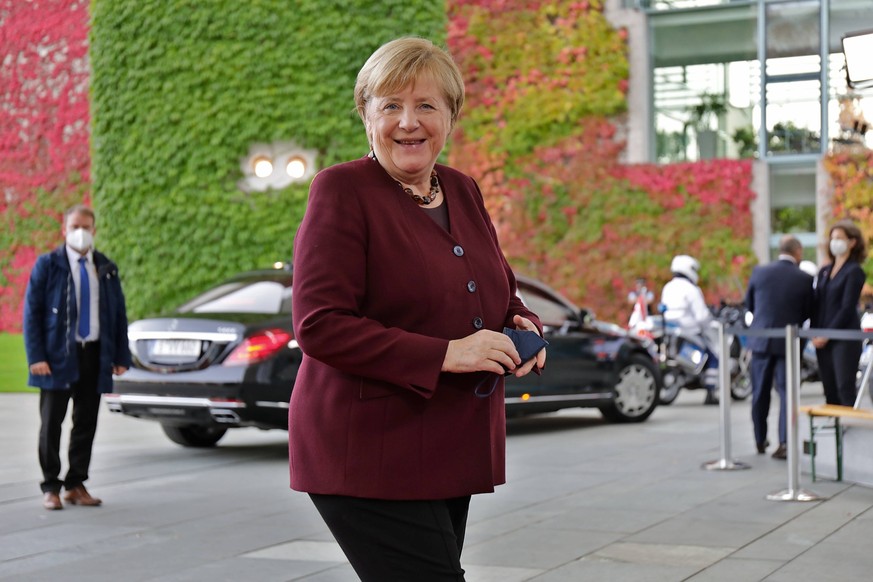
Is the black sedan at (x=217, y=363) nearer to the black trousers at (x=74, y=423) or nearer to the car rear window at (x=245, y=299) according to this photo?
the car rear window at (x=245, y=299)

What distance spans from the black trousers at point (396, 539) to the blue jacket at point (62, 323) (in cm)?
560

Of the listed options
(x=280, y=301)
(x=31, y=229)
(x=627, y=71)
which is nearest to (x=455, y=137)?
(x=627, y=71)

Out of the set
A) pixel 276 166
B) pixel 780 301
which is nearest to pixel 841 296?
pixel 780 301

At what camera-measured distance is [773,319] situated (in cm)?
1093

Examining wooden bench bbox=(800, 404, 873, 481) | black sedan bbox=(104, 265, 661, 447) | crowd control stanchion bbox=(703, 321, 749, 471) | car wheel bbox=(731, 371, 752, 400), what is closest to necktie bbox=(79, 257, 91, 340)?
black sedan bbox=(104, 265, 661, 447)

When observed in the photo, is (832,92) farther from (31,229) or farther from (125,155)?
(31,229)

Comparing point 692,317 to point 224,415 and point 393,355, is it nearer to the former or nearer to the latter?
point 224,415

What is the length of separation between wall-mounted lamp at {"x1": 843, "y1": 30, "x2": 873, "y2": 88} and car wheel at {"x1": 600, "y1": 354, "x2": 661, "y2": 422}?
4.02 m

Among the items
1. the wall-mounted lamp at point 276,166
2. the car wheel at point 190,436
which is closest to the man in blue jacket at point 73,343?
the car wheel at point 190,436

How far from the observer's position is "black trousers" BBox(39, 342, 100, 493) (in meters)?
8.18

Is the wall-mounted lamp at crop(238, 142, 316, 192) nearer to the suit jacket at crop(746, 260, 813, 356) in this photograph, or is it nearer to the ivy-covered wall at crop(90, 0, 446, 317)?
the ivy-covered wall at crop(90, 0, 446, 317)

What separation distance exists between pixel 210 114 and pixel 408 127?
17.3 metres

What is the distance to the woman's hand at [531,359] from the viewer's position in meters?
3.04

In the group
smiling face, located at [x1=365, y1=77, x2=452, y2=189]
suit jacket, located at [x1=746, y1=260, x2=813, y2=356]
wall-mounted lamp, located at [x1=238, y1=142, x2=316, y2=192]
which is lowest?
suit jacket, located at [x1=746, y1=260, x2=813, y2=356]
